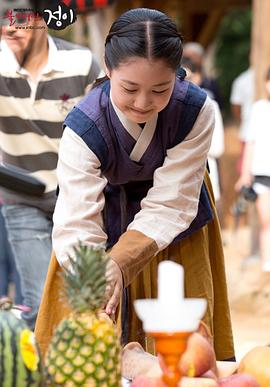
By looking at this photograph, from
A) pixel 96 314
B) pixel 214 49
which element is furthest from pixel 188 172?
pixel 214 49

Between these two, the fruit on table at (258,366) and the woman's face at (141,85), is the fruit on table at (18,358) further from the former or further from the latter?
the woman's face at (141,85)

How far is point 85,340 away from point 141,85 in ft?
2.54

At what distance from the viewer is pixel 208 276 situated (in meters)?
2.98

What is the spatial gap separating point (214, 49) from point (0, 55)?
2095cm

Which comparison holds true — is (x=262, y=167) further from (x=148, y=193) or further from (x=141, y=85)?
(x=141, y=85)

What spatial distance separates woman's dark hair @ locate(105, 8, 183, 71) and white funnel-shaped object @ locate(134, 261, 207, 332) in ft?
2.61

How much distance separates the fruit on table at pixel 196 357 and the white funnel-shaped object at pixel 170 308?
195mm

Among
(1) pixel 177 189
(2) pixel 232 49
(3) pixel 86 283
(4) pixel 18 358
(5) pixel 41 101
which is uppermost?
(3) pixel 86 283

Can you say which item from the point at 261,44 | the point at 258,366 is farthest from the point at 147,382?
the point at 261,44

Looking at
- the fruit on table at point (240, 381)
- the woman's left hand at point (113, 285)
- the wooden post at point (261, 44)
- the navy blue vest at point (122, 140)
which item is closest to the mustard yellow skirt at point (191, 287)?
the navy blue vest at point (122, 140)

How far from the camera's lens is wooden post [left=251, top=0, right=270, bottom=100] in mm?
7527

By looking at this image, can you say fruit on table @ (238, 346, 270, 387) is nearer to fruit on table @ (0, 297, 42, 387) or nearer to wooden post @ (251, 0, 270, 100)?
fruit on table @ (0, 297, 42, 387)

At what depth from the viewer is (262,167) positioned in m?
6.18

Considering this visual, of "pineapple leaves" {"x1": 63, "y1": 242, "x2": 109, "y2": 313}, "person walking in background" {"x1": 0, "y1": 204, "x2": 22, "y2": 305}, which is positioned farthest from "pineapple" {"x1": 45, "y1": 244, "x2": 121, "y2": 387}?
→ "person walking in background" {"x1": 0, "y1": 204, "x2": 22, "y2": 305}
